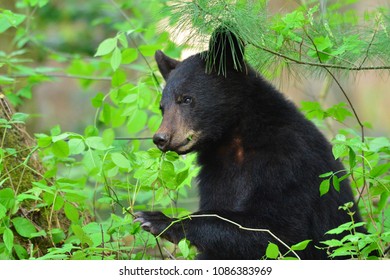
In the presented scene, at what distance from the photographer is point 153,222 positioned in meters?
4.06

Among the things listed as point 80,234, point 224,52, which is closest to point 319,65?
point 224,52

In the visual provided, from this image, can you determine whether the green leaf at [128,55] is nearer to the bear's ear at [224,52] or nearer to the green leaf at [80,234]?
the bear's ear at [224,52]

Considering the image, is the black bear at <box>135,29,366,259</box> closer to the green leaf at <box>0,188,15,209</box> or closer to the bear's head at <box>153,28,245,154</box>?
the bear's head at <box>153,28,245,154</box>

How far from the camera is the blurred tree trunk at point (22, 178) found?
442cm

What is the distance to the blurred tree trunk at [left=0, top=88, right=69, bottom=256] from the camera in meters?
4.42

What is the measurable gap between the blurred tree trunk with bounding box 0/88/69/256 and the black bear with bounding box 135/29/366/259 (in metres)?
0.78

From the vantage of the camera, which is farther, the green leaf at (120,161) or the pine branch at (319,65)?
the pine branch at (319,65)

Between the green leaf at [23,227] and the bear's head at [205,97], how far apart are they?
3.16 ft

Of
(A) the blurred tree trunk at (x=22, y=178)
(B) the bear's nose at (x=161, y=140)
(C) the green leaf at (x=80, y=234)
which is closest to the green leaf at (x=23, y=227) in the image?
(A) the blurred tree trunk at (x=22, y=178)

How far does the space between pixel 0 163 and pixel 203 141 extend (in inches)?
48.0

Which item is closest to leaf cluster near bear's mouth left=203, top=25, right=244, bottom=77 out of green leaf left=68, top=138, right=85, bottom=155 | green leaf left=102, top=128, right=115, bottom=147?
green leaf left=102, top=128, right=115, bottom=147

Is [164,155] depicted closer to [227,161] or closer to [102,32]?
[227,161]

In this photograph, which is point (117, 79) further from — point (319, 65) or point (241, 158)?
point (319, 65)
